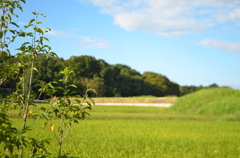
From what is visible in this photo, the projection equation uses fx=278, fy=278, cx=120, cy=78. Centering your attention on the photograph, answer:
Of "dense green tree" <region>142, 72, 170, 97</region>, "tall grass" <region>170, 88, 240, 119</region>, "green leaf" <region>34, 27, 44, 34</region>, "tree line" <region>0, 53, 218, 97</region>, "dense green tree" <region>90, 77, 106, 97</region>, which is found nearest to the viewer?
"green leaf" <region>34, 27, 44, 34</region>

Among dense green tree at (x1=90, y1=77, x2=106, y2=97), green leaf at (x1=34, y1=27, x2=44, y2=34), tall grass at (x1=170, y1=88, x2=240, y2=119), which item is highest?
dense green tree at (x1=90, y1=77, x2=106, y2=97)

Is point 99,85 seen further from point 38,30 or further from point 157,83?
point 38,30

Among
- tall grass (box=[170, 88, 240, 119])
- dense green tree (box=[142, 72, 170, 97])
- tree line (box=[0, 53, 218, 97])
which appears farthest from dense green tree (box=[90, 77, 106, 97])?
dense green tree (box=[142, 72, 170, 97])

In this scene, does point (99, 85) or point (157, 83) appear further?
point (157, 83)

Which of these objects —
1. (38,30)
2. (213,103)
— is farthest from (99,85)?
(38,30)

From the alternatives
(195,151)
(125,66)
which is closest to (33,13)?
(195,151)

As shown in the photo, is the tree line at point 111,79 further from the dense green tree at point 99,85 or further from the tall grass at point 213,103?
the tall grass at point 213,103

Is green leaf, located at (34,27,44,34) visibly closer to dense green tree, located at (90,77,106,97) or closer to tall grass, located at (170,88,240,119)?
tall grass, located at (170,88,240,119)

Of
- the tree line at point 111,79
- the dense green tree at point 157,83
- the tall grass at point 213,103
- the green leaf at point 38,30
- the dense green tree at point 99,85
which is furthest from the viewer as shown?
the dense green tree at point 157,83

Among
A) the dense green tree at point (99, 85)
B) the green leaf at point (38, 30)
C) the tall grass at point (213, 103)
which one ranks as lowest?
the tall grass at point (213, 103)

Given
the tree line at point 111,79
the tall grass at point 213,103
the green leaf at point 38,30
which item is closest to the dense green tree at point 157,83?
the tree line at point 111,79

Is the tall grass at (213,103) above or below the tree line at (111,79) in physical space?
below

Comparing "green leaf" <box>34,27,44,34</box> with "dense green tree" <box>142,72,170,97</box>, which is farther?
"dense green tree" <box>142,72,170,97</box>

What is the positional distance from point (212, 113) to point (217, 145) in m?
16.6
